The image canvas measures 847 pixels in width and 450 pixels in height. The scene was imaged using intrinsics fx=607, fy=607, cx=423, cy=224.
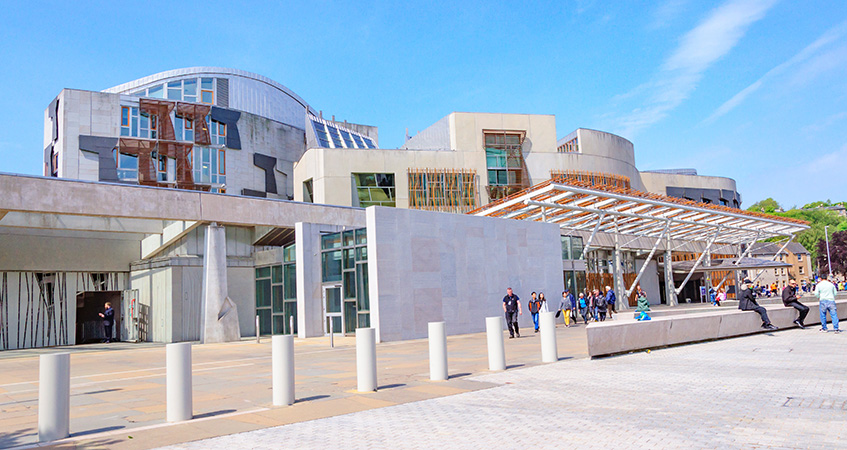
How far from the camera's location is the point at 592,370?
35.0 ft

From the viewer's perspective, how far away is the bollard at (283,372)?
8.09 meters

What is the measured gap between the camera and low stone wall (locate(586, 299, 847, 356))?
40.9 feet

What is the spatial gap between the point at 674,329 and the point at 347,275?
12406 millimetres

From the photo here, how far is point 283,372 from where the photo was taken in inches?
321

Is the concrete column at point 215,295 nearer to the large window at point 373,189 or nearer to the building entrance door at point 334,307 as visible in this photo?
the building entrance door at point 334,307

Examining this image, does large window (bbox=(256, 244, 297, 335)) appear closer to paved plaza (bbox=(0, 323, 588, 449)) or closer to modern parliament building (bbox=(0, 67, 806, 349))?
modern parliament building (bbox=(0, 67, 806, 349))

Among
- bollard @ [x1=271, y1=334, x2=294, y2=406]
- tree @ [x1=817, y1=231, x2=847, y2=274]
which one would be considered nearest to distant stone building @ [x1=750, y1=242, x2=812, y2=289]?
tree @ [x1=817, y1=231, x2=847, y2=274]

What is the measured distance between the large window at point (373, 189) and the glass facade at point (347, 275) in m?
17.6

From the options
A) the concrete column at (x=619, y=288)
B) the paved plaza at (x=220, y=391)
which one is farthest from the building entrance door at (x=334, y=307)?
the concrete column at (x=619, y=288)

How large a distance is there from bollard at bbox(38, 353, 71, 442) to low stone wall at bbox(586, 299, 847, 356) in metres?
8.85

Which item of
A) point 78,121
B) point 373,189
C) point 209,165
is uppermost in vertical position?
point 78,121

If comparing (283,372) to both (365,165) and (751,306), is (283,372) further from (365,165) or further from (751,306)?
(365,165)

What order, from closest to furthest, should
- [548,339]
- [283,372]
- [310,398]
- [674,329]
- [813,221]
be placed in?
[283,372]
[310,398]
[548,339]
[674,329]
[813,221]

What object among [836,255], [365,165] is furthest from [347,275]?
[836,255]
